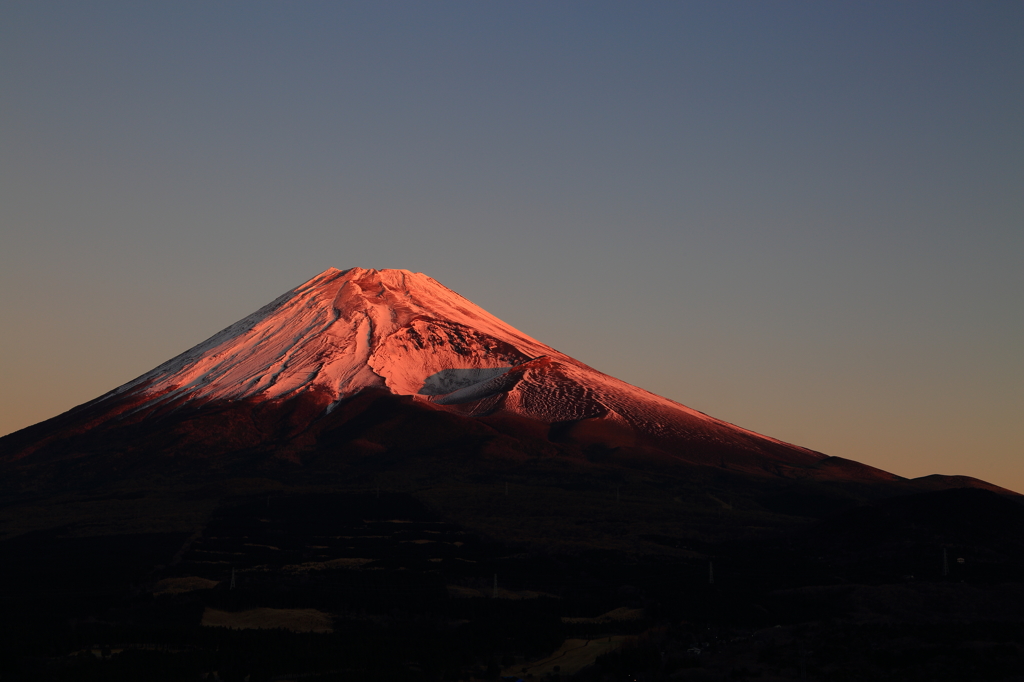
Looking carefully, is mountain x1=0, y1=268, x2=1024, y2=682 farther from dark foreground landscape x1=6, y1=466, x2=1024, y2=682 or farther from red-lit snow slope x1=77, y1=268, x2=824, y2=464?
red-lit snow slope x1=77, y1=268, x2=824, y2=464

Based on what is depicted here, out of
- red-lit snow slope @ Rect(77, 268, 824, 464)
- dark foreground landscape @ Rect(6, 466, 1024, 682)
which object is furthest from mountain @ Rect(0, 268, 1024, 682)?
red-lit snow slope @ Rect(77, 268, 824, 464)

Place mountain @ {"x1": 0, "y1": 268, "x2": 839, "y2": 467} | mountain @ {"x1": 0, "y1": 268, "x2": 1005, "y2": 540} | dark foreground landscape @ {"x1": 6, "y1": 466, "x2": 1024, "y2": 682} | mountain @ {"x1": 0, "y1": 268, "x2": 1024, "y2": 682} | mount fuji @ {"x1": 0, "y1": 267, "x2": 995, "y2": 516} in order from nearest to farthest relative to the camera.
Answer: dark foreground landscape @ {"x1": 6, "y1": 466, "x2": 1024, "y2": 682}
mountain @ {"x1": 0, "y1": 268, "x2": 1024, "y2": 682}
mountain @ {"x1": 0, "y1": 268, "x2": 1005, "y2": 540}
mount fuji @ {"x1": 0, "y1": 267, "x2": 995, "y2": 516}
mountain @ {"x1": 0, "y1": 268, "x2": 839, "y2": 467}

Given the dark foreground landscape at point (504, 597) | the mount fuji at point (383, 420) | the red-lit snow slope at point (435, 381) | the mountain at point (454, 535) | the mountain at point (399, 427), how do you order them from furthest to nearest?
the red-lit snow slope at point (435, 381) → the mount fuji at point (383, 420) → the mountain at point (399, 427) → the mountain at point (454, 535) → the dark foreground landscape at point (504, 597)

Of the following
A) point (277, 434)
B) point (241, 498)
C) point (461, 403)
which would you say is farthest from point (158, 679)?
point (461, 403)

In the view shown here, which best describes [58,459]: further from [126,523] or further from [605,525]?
[605,525]

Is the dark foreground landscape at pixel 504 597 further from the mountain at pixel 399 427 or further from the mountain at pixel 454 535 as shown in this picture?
the mountain at pixel 399 427

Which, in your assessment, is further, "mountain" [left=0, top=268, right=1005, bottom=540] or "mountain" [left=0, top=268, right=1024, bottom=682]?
"mountain" [left=0, top=268, right=1005, bottom=540]

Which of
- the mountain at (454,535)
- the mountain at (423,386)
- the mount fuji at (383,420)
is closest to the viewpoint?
the mountain at (454,535)

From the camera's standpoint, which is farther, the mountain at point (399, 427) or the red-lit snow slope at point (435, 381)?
the red-lit snow slope at point (435, 381)

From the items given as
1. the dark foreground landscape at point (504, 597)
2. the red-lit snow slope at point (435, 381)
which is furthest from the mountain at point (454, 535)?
the red-lit snow slope at point (435, 381)
